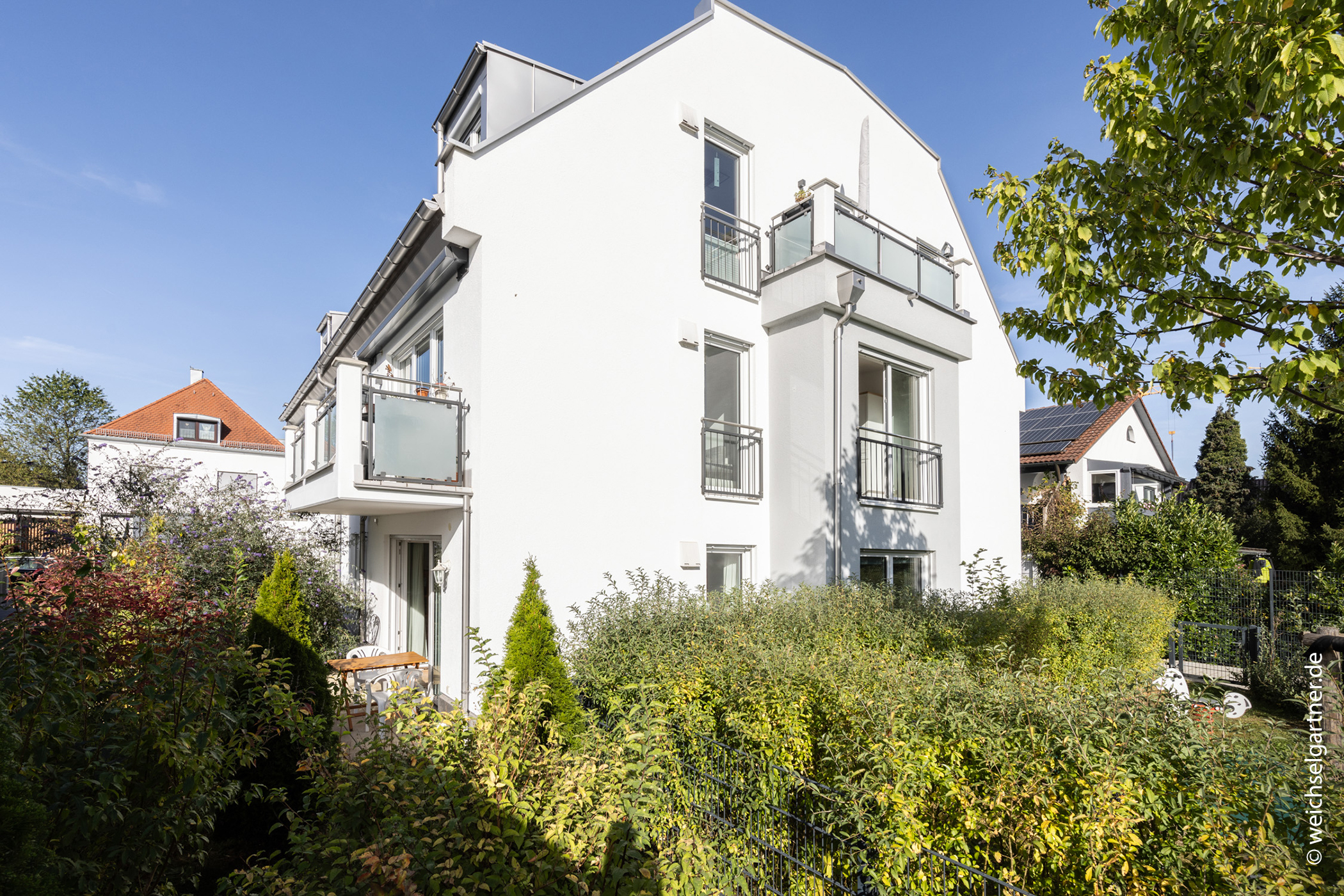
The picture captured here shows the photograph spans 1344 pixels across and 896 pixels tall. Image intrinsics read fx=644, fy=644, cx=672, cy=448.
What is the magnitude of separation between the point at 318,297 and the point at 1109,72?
67.6ft

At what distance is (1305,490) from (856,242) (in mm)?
13684

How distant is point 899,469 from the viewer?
1135 cm

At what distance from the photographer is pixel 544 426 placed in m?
8.30

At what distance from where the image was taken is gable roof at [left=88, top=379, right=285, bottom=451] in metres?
30.8

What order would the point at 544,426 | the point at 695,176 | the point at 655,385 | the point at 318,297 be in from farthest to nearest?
the point at 318,297, the point at 695,176, the point at 655,385, the point at 544,426

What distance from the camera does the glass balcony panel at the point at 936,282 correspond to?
11562 millimetres

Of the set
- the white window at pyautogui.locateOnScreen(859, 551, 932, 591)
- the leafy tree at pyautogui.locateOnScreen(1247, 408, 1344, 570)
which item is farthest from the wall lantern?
the leafy tree at pyautogui.locateOnScreen(1247, 408, 1344, 570)

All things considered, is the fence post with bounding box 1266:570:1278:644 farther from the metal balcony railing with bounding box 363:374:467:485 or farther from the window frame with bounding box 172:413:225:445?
the window frame with bounding box 172:413:225:445

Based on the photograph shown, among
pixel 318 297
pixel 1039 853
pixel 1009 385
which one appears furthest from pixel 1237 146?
pixel 318 297

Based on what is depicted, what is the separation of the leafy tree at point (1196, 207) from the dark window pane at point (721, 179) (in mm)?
4999

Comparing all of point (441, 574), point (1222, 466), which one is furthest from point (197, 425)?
point (1222, 466)

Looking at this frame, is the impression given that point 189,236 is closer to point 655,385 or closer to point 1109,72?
point 655,385

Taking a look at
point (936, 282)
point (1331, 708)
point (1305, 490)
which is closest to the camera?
point (1331, 708)

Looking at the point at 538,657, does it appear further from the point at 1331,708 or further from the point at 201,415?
the point at 201,415
